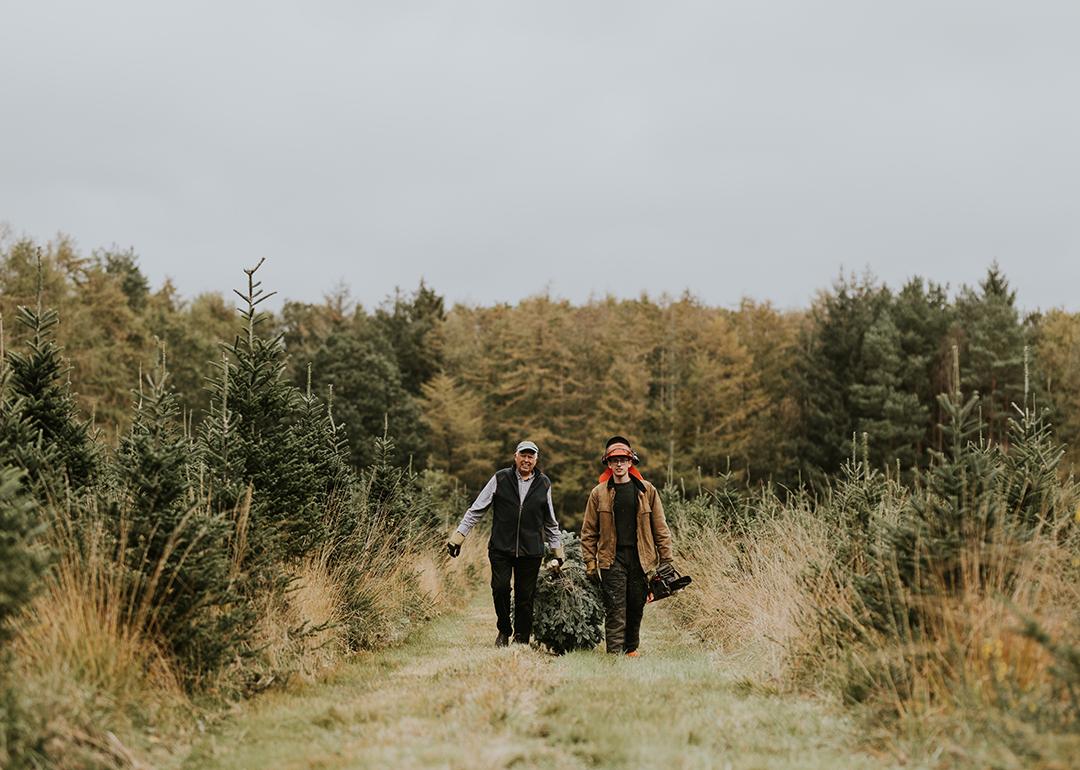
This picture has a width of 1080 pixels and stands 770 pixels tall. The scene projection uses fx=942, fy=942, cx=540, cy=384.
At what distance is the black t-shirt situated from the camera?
9859 mm

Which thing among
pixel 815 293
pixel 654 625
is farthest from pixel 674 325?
pixel 654 625

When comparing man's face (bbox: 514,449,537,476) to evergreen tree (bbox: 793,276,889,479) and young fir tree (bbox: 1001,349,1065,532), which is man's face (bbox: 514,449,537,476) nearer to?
young fir tree (bbox: 1001,349,1065,532)

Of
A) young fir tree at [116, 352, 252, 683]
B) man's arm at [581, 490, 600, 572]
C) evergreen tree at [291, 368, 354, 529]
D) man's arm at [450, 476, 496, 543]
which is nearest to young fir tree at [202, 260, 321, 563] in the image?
evergreen tree at [291, 368, 354, 529]

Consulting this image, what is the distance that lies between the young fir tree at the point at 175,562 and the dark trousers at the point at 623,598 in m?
4.29

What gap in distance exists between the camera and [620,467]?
9812 millimetres

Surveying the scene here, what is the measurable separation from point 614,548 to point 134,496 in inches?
201

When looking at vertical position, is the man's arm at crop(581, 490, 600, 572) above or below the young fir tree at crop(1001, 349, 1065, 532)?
below

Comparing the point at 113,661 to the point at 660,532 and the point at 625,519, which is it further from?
the point at 660,532

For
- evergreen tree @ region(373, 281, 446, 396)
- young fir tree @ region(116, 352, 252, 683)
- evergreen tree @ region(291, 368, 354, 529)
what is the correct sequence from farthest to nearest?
evergreen tree @ region(373, 281, 446, 396), evergreen tree @ region(291, 368, 354, 529), young fir tree @ region(116, 352, 252, 683)

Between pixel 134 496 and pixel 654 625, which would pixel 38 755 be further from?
pixel 654 625

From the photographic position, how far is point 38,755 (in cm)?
430

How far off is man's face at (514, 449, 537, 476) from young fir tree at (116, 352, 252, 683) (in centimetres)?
401

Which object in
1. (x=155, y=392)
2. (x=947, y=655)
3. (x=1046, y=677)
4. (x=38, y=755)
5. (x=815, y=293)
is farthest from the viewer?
(x=815, y=293)

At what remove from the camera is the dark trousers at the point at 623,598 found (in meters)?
9.73
